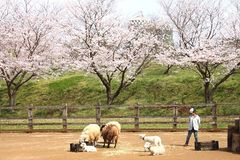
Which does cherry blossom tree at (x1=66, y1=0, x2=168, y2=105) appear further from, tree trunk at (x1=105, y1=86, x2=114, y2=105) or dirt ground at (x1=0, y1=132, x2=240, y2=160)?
dirt ground at (x1=0, y1=132, x2=240, y2=160)

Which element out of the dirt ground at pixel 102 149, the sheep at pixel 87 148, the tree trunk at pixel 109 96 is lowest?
the dirt ground at pixel 102 149

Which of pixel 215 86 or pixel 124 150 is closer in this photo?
pixel 124 150

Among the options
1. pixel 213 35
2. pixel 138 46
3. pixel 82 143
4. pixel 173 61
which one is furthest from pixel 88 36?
pixel 82 143

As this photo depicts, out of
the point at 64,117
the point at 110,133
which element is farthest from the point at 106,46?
the point at 110,133

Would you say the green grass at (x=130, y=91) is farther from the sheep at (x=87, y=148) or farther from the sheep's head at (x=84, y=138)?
the sheep at (x=87, y=148)

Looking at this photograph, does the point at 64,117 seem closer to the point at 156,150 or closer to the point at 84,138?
the point at 84,138

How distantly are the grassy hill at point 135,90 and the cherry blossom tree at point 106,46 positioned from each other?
74.7 inches

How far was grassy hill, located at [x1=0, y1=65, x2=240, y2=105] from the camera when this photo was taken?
34375 millimetres

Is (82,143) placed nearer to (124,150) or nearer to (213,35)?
(124,150)

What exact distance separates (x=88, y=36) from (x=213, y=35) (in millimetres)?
9969

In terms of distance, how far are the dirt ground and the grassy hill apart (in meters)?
12.5

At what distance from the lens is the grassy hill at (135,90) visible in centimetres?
3438

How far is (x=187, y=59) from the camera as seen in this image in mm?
32656

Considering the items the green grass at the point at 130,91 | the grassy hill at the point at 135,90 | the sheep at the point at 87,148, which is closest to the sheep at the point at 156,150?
the sheep at the point at 87,148
